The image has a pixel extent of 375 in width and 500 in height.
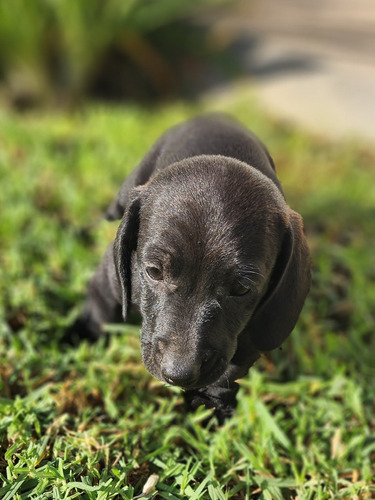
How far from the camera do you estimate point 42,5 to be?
762 centimetres

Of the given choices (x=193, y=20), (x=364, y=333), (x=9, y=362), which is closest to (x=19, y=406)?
(x=9, y=362)

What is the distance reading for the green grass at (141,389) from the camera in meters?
2.63

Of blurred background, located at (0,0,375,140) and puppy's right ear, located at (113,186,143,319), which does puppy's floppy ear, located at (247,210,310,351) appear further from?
blurred background, located at (0,0,375,140)

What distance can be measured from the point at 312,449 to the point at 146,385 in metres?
0.96

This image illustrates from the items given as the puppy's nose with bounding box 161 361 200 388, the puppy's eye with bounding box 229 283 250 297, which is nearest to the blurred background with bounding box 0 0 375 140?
the puppy's eye with bounding box 229 283 250 297

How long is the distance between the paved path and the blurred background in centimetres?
2

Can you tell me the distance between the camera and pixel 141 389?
3.23 metres

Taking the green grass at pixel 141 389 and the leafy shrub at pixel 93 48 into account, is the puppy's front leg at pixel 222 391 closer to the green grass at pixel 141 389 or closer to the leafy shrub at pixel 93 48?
the green grass at pixel 141 389

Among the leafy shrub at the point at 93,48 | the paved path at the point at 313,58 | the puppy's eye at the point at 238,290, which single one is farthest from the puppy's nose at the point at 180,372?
the leafy shrub at the point at 93,48

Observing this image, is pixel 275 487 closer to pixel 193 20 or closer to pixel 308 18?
pixel 193 20

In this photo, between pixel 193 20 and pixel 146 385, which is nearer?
pixel 146 385

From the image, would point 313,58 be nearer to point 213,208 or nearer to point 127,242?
point 127,242

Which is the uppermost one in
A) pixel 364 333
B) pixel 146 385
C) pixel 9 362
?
pixel 9 362

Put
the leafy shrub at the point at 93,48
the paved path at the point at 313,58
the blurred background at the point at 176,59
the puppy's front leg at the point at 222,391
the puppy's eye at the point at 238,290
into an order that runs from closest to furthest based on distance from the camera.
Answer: the puppy's eye at the point at 238,290
the puppy's front leg at the point at 222,391
the leafy shrub at the point at 93,48
the blurred background at the point at 176,59
the paved path at the point at 313,58
